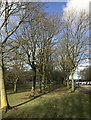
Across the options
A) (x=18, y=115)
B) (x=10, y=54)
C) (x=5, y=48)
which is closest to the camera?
(x=18, y=115)

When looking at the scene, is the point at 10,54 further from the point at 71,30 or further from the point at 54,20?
the point at 71,30

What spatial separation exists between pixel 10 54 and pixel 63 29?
20029 mm

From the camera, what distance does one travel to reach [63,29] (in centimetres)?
3772

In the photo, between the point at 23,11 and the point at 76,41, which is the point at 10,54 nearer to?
the point at 23,11

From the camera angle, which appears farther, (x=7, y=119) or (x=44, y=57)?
(x=44, y=57)

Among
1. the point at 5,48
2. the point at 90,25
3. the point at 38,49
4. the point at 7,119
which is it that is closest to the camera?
the point at 7,119

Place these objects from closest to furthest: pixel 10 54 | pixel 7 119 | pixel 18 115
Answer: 1. pixel 7 119
2. pixel 18 115
3. pixel 10 54

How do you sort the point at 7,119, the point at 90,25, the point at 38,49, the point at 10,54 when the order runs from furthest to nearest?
the point at 90,25
the point at 38,49
the point at 10,54
the point at 7,119

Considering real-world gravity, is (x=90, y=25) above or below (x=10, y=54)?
above

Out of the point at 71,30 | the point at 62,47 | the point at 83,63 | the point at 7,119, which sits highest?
the point at 71,30

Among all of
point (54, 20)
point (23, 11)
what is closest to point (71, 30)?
point (54, 20)

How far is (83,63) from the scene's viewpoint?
127ft

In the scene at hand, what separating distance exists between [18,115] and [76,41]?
24.3 m

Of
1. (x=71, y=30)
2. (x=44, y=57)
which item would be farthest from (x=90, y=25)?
(x=44, y=57)
